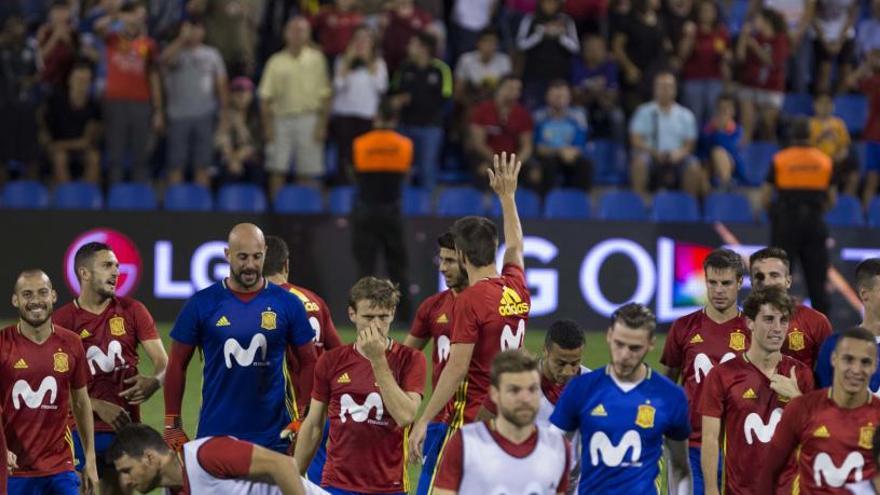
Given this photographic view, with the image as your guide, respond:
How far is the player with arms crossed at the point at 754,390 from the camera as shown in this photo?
874 centimetres

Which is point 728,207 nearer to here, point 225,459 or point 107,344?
point 107,344

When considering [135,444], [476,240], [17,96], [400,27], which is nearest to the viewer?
[135,444]

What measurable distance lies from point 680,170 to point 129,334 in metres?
11.7

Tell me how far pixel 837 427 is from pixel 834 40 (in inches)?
641

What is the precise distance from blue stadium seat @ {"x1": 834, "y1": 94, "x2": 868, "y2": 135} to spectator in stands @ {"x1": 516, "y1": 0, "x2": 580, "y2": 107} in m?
4.05

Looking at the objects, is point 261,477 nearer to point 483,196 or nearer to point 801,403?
point 801,403

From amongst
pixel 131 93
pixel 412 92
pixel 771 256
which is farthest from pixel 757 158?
pixel 771 256

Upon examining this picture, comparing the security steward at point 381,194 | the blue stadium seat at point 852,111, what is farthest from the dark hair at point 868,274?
the blue stadium seat at point 852,111

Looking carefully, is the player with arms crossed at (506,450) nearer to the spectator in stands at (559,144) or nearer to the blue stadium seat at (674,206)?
the blue stadium seat at (674,206)

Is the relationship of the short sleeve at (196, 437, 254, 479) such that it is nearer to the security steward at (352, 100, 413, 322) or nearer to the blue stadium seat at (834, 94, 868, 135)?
the security steward at (352, 100, 413, 322)

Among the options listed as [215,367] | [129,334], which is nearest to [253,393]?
[215,367]

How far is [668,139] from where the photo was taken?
20.4 metres

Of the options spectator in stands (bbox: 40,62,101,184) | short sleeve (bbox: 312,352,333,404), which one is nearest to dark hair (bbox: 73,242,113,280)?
short sleeve (bbox: 312,352,333,404)

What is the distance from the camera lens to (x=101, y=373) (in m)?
10.1
